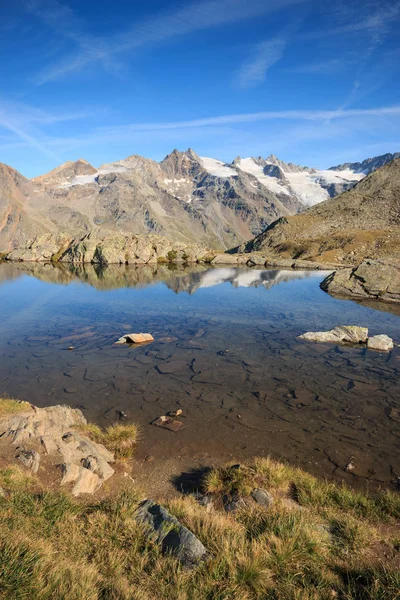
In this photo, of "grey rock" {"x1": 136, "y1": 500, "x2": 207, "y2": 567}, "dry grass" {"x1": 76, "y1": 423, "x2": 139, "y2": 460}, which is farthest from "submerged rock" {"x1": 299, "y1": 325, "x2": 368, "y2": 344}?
"grey rock" {"x1": 136, "y1": 500, "x2": 207, "y2": 567}

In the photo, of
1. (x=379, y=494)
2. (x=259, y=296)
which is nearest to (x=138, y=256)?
(x=259, y=296)

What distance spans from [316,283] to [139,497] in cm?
5890

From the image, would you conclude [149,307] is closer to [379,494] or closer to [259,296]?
[259,296]

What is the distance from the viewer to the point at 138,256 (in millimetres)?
108938

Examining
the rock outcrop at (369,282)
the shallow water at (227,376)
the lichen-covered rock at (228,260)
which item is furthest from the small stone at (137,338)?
the lichen-covered rock at (228,260)

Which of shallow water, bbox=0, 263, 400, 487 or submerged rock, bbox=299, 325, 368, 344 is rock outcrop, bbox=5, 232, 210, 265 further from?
submerged rock, bbox=299, 325, 368, 344

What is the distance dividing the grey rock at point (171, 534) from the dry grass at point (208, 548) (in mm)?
198

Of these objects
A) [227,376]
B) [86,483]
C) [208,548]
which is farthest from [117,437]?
[227,376]

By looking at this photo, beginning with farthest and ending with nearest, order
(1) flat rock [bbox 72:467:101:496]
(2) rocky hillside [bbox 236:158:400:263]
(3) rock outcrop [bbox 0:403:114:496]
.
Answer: (2) rocky hillside [bbox 236:158:400:263], (3) rock outcrop [bbox 0:403:114:496], (1) flat rock [bbox 72:467:101:496]

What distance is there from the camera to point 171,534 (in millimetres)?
7785

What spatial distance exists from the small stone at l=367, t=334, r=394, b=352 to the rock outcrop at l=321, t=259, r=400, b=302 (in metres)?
23.7

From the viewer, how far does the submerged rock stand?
2792 cm

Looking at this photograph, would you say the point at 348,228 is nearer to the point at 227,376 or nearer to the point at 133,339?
the point at 133,339

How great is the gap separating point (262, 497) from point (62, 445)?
25.7ft
